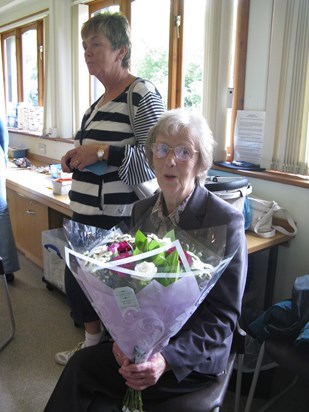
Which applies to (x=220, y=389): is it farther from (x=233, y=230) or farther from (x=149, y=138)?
(x=149, y=138)

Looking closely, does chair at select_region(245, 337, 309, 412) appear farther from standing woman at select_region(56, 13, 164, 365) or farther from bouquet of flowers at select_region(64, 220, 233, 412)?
standing woman at select_region(56, 13, 164, 365)

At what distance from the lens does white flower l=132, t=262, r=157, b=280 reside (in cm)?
86

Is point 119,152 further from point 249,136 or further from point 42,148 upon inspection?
point 42,148

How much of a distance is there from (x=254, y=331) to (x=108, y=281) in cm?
96

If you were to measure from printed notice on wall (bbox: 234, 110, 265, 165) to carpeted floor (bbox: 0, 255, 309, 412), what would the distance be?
4.01 ft

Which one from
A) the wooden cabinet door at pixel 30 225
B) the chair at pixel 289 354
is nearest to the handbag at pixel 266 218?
the chair at pixel 289 354

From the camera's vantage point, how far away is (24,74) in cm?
501

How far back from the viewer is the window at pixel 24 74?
460 centimetres

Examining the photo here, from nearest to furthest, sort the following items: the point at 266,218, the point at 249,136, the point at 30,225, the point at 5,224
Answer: the point at 266,218, the point at 249,136, the point at 5,224, the point at 30,225

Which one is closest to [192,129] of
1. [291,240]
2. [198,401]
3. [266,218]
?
[198,401]

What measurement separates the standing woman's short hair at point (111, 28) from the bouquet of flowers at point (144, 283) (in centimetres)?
104

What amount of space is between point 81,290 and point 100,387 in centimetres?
62

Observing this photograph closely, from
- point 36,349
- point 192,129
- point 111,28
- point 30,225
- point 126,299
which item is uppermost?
→ point 111,28

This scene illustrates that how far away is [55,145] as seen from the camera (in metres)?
4.04
